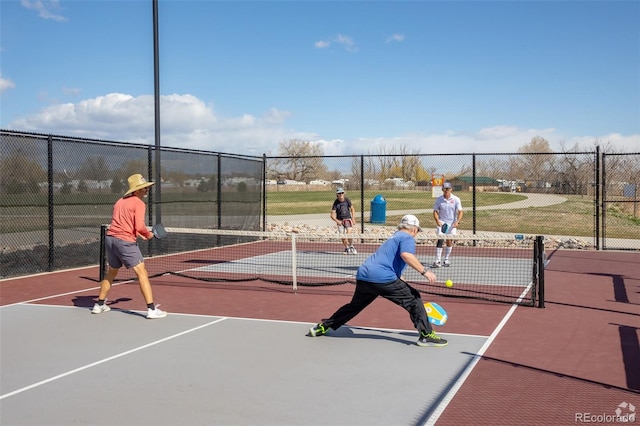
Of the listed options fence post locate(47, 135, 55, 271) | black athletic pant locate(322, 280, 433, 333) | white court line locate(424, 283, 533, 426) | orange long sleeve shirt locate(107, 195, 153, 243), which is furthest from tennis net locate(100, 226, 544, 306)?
black athletic pant locate(322, 280, 433, 333)

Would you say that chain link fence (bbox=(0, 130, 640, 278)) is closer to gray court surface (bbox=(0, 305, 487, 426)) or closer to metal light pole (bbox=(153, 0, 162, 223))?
metal light pole (bbox=(153, 0, 162, 223))

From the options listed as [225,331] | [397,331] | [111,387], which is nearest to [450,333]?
[397,331]

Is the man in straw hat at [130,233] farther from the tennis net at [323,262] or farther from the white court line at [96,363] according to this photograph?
the tennis net at [323,262]

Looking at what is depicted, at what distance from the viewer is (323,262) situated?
14.9m

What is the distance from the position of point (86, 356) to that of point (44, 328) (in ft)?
5.59

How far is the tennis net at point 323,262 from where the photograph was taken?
35.0 ft

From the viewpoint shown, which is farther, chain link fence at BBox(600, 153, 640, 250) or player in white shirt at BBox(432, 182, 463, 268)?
chain link fence at BBox(600, 153, 640, 250)

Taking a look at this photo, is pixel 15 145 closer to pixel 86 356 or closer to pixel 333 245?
pixel 86 356

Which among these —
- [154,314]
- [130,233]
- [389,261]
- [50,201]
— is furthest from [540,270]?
[50,201]

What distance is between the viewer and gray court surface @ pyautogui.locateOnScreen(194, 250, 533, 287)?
12375 mm

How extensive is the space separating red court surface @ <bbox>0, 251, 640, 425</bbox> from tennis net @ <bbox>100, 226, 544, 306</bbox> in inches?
18.2

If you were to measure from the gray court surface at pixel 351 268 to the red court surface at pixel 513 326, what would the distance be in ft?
2.74

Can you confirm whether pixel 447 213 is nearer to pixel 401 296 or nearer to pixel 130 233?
pixel 401 296

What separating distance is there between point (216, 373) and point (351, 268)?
7.91 meters
